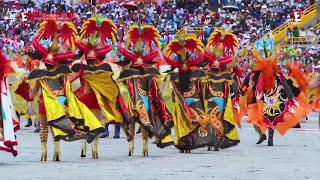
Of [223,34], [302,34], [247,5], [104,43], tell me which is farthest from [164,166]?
[247,5]

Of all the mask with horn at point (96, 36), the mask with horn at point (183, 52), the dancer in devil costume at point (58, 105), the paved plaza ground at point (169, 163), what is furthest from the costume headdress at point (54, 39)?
the mask with horn at point (183, 52)

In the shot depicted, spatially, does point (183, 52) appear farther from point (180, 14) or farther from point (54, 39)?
point (180, 14)

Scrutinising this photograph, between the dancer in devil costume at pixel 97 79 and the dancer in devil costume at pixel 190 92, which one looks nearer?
the dancer in devil costume at pixel 97 79

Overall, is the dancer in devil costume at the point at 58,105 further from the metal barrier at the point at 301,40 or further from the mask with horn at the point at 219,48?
the metal barrier at the point at 301,40

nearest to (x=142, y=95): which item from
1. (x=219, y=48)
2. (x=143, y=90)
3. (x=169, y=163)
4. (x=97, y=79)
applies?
(x=143, y=90)

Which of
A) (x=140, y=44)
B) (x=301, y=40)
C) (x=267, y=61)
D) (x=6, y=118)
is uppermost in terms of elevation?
(x=301, y=40)

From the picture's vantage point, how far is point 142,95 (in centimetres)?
1817

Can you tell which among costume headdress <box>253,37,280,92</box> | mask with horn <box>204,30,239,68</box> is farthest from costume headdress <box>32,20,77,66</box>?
costume headdress <box>253,37,280,92</box>

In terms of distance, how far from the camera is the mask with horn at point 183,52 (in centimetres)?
1914

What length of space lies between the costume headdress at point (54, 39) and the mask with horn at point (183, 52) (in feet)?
7.60

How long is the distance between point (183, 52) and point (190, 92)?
744 mm

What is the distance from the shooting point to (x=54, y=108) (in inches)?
648

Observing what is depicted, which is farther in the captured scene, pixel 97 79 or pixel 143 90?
pixel 143 90

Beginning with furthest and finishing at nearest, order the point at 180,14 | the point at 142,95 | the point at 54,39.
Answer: the point at 180,14, the point at 142,95, the point at 54,39
